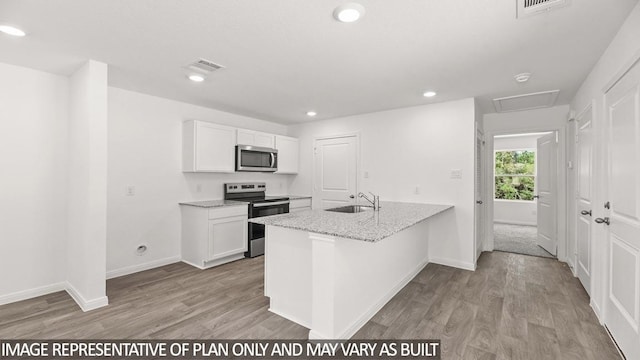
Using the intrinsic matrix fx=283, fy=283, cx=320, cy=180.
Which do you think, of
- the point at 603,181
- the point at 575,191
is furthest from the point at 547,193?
the point at 603,181

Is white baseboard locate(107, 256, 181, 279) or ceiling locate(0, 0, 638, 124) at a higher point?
ceiling locate(0, 0, 638, 124)

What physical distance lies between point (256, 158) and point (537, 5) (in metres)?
3.80

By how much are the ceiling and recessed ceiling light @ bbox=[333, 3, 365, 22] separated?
5 cm

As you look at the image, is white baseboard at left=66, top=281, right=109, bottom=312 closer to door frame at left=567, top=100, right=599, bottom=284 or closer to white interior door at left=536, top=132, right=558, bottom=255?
door frame at left=567, top=100, right=599, bottom=284

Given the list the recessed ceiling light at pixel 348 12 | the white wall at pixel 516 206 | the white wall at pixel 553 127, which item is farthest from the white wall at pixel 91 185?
the white wall at pixel 516 206

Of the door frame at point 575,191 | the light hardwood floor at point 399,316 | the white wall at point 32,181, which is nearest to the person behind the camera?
the light hardwood floor at point 399,316

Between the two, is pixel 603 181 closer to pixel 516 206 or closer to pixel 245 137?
pixel 245 137

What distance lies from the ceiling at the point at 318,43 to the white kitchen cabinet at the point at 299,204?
211cm

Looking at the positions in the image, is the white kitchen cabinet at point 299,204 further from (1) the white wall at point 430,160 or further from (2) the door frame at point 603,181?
(2) the door frame at point 603,181

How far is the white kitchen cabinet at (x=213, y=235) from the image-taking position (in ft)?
12.1

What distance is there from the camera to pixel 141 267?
3617 mm

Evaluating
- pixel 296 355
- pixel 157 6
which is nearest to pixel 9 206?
pixel 157 6

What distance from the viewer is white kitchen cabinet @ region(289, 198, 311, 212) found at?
16.1ft

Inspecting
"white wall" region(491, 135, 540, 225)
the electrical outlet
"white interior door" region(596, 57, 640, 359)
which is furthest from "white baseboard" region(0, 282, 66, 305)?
"white wall" region(491, 135, 540, 225)
